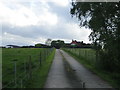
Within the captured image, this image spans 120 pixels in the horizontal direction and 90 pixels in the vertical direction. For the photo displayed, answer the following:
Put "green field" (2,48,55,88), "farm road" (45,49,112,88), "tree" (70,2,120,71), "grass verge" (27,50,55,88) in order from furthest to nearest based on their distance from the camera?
"tree" (70,2,120,71), "farm road" (45,49,112,88), "grass verge" (27,50,55,88), "green field" (2,48,55,88)

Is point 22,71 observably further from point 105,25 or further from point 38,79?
point 105,25

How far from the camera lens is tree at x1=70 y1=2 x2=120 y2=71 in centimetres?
1736

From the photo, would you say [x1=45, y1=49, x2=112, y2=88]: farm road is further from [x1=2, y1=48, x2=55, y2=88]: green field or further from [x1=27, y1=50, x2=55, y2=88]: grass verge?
[x1=2, y1=48, x2=55, y2=88]: green field

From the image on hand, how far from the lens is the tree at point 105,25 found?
17.4 metres

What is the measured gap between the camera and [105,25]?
1919 centimetres

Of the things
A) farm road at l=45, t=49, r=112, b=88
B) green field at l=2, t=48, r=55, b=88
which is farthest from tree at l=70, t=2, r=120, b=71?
green field at l=2, t=48, r=55, b=88

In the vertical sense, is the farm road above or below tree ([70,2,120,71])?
below

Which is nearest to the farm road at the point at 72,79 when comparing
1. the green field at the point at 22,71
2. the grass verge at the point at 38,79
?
the grass verge at the point at 38,79

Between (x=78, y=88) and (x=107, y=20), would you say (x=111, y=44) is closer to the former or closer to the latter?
(x=107, y=20)

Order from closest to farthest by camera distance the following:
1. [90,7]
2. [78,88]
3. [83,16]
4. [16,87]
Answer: [16,87] < [78,88] < [90,7] < [83,16]

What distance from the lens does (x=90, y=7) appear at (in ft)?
68.2

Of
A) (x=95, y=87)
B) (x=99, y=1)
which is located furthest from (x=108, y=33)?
(x=95, y=87)

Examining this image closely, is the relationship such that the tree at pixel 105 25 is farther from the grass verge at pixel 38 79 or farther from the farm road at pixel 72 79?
the grass verge at pixel 38 79

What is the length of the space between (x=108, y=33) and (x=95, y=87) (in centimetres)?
589
